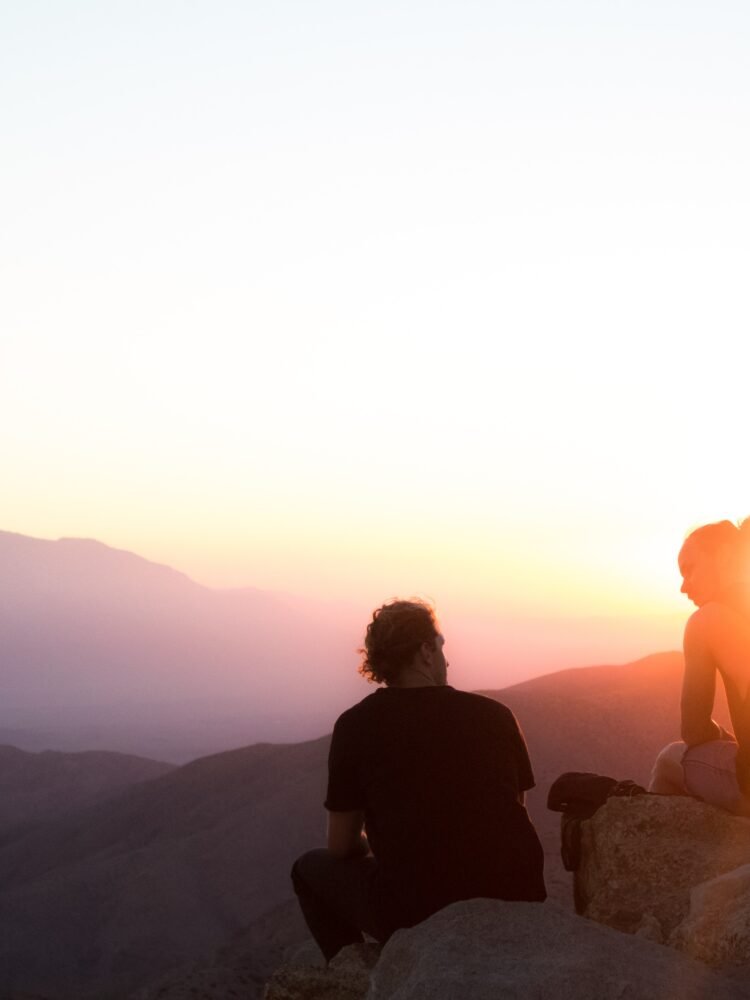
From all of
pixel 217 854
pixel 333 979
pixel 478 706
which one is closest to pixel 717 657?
pixel 478 706

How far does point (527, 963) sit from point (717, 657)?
2.08 meters

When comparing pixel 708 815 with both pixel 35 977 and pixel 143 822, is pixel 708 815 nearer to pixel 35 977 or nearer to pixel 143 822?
pixel 35 977

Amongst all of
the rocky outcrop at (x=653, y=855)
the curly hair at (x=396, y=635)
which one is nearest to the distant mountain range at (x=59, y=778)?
the rocky outcrop at (x=653, y=855)

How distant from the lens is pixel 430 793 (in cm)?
436

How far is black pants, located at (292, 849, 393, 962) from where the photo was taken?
4645 millimetres

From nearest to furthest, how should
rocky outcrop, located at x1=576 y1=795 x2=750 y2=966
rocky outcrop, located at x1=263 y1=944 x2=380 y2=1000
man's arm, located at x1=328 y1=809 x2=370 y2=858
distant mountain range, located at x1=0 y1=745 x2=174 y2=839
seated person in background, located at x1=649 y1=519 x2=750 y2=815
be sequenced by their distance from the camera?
man's arm, located at x1=328 y1=809 x2=370 y2=858, rocky outcrop, located at x1=263 y1=944 x2=380 y2=1000, seated person in background, located at x1=649 y1=519 x2=750 y2=815, rocky outcrop, located at x1=576 y1=795 x2=750 y2=966, distant mountain range, located at x1=0 y1=745 x2=174 y2=839

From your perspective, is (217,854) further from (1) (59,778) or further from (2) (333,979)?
(2) (333,979)

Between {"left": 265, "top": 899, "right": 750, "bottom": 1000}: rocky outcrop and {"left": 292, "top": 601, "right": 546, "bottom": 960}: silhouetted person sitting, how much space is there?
11 centimetres

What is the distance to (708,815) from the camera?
6074 millimetres

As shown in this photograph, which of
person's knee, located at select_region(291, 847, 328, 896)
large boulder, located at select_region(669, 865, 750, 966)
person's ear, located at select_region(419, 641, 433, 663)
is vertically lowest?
large boulder, located at select_region(669, 865, 750, 966)

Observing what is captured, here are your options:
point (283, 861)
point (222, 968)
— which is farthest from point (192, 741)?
point (222, 968)

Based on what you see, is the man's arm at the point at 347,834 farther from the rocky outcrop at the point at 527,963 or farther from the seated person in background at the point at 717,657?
the seated person in background at the point at 717,657

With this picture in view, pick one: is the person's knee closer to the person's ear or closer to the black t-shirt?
the black t-shirt

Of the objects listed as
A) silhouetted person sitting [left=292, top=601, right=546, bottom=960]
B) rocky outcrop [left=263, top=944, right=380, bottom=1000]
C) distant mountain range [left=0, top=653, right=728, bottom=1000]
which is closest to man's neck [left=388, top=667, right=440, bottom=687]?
silhouetted person sitting [left=292, top=601, right=546, bottom=960]
